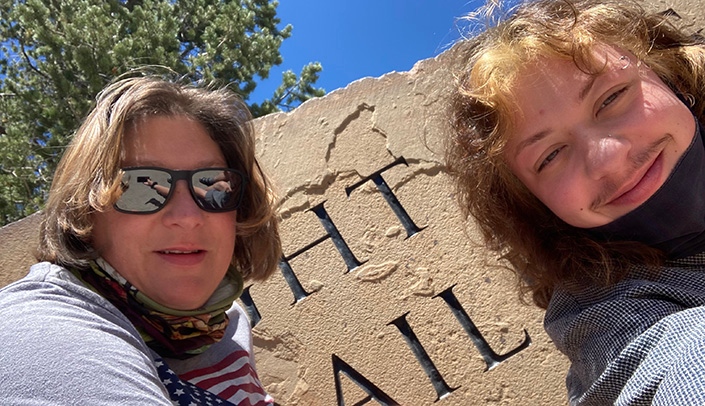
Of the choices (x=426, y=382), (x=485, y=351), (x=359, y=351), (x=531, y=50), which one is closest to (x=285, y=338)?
(x=359, y=351)

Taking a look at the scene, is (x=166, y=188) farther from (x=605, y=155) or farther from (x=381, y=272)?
(x=381, y=272)

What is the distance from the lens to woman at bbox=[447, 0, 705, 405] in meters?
0.95

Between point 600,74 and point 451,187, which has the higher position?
point 451,187

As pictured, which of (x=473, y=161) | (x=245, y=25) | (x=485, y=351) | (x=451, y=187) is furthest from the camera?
(x=245, y=25)

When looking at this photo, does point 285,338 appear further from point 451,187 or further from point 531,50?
point 531,50

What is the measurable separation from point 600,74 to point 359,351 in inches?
43.5

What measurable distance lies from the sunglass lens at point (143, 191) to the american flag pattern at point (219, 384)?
0.27 metres

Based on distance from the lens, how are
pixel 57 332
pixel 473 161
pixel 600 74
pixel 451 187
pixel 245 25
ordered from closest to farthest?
pixel 57 332 → pixel 600 74 → pixel 473 161 → pixel 451 187 → pixel 245 25

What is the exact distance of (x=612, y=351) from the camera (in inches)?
36.5

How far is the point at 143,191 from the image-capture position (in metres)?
1.08

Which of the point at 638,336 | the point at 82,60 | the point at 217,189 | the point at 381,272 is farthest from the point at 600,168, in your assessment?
the point at 82,60

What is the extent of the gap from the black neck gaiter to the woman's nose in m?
0.09

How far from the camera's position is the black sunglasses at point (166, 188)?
3.55 feet

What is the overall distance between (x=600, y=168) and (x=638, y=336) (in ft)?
0.87
